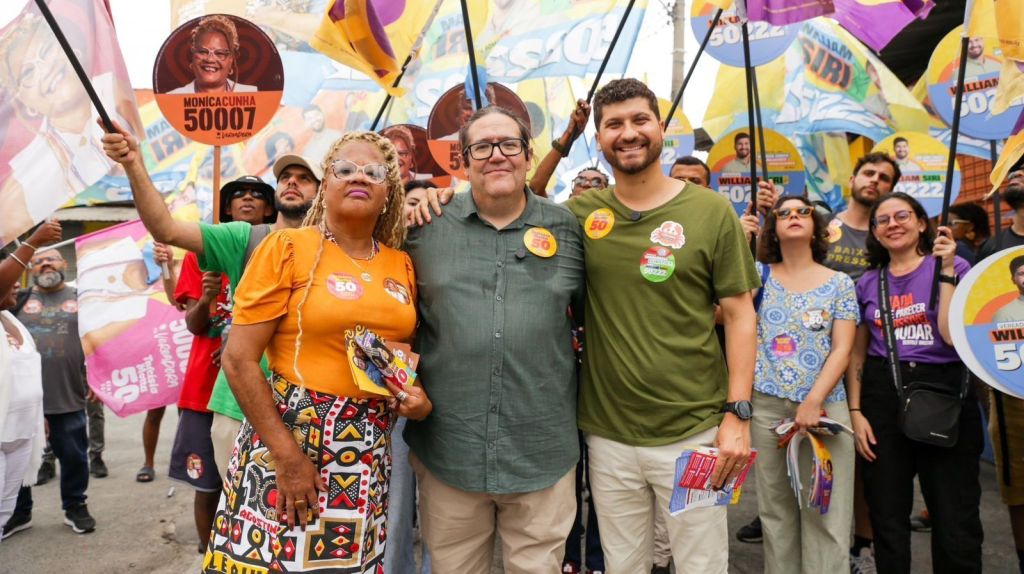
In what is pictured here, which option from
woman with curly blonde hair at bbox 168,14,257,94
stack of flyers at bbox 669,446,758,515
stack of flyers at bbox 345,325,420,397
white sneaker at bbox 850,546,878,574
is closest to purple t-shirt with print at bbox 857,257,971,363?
white sneaker at bbox 850,546,878,574

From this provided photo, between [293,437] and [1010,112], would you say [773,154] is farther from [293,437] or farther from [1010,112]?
[293,437]

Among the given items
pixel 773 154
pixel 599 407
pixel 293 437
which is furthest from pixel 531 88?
pixel 293 437

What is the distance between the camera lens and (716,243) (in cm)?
239

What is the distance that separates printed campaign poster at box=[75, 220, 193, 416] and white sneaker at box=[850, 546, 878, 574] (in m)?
4.34

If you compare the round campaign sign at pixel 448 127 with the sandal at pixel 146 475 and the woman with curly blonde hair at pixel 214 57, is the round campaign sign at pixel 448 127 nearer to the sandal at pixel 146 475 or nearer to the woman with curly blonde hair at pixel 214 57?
the woman with curly blonde hair at pixel 214 57

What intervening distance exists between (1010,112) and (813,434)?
3457 millimetres

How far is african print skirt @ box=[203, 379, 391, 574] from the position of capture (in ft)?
6.48

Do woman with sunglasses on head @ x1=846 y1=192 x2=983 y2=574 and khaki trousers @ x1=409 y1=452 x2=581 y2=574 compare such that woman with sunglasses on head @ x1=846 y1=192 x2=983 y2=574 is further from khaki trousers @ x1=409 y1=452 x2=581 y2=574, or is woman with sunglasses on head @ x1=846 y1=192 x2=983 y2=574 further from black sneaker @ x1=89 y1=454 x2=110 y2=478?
black sneaker @ x1=89 y1=454 x2=110 y2=478

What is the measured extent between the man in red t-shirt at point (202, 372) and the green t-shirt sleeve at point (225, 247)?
0.88 meters

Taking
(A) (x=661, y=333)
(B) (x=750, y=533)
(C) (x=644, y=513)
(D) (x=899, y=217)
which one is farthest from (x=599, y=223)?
(B) (x=750, y=533)

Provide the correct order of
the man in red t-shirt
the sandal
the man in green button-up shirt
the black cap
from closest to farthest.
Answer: the man in green button-up shirt → the man in red t-shirt → the black cap → the sandal

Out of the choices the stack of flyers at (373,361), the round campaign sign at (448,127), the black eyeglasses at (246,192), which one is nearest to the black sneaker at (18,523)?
the black eyeglasses at (246,192)

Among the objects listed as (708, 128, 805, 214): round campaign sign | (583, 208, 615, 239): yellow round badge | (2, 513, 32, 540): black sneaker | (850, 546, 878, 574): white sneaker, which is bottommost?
(2, 513, 32, 540): black sneaker

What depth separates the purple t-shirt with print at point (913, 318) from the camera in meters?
3.13
